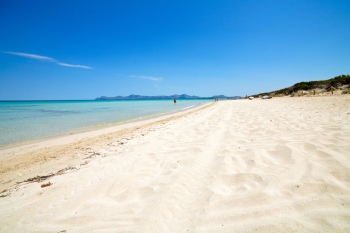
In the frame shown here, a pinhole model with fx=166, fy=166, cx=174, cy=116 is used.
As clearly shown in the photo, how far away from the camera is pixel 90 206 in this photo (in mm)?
2217

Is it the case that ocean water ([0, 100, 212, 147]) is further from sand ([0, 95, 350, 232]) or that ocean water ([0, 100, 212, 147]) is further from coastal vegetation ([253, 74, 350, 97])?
coastal vegetation ([253, 74, 350, 97])

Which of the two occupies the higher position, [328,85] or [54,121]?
[328,85]

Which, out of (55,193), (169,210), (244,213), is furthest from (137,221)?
(55,193)

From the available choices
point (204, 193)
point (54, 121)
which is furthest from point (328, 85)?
point (54, 121)

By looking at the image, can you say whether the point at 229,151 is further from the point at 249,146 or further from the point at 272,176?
the point at 272,176

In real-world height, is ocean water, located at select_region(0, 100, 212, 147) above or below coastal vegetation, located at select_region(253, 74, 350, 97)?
below

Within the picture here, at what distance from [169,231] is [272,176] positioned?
1647 millimetres

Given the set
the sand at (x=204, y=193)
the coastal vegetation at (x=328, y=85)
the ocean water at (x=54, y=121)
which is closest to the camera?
the sand at (x=204, y=193)

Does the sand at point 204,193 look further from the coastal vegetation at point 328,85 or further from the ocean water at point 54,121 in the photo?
the coastal vegetation at point 328,85

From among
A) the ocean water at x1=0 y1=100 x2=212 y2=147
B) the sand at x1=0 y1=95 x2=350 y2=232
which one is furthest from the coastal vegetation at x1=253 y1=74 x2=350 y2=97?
the ocean water at x1=0 y1=100 x2=212 y2=147

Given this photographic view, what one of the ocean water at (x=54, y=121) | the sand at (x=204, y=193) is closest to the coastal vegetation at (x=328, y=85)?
the sand at (x=204, y=193)

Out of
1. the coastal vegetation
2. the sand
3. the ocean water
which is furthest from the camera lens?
the coastal vegetation

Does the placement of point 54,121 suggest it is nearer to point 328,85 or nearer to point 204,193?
point 204,193

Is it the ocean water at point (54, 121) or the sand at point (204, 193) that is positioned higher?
the sand at point (204, 193)
